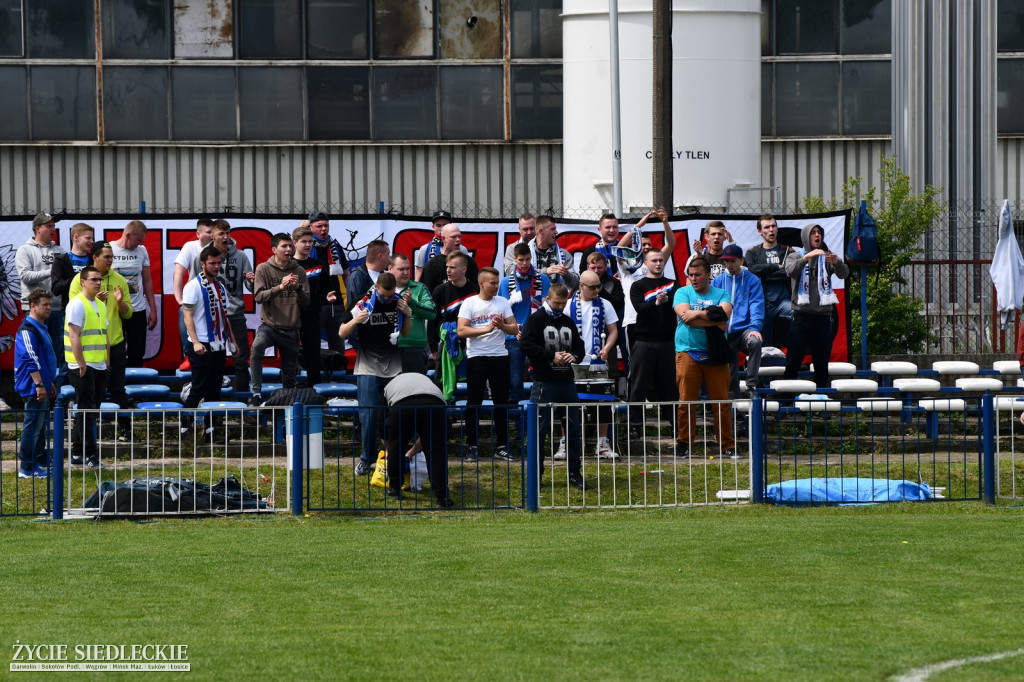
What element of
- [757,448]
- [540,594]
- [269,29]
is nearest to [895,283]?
[757,448]

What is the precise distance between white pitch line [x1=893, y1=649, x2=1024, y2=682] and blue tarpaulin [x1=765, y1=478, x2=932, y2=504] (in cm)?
616

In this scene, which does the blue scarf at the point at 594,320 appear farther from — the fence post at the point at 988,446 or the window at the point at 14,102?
the window at the point at 14,102

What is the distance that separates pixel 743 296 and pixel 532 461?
15.0 ft

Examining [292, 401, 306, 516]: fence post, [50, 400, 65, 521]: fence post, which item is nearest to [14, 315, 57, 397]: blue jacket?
[50, 400, 65, 521]: fence post

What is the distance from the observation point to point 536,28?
94.4ft

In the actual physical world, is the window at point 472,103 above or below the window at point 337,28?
below

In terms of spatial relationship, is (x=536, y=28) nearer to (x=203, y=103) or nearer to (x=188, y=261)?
(x=203, y=103)

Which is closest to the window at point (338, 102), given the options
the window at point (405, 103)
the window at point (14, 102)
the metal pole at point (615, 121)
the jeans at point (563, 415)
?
the window at point (405, 103)

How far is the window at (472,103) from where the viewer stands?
29.0 m

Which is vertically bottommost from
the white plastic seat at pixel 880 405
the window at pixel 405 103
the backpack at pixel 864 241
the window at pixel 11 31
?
the white plastic seat at pixel 880 405

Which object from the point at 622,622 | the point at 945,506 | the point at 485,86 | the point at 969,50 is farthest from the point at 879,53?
the point at 622,622

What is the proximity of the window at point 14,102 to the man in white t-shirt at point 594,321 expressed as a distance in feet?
51.7

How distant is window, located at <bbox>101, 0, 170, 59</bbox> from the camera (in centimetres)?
2828

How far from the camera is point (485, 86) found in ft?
95.2
